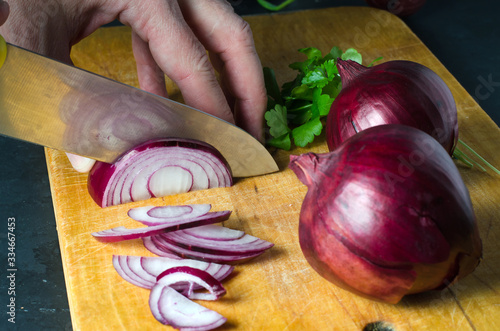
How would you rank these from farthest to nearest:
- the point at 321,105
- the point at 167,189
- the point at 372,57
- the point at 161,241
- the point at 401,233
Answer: the point at 372,57 → the point at 321,105 → the point at 167,189 → the point at 161,241 → the point at 401,233

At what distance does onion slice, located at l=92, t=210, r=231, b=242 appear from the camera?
4.68 ft

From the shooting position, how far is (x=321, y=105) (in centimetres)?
178

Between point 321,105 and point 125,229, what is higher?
point 321,105

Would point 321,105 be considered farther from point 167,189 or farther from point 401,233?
point 401,233

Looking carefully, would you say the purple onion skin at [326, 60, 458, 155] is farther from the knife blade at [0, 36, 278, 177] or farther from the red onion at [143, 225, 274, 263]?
the red onion at [143, 225, 274, 263]

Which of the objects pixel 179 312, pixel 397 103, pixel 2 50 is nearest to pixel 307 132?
pixel 397 103

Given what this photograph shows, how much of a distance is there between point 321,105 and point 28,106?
0.90 metres

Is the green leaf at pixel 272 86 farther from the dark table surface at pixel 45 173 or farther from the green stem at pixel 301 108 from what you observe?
the dark table surface at pixel 45 173

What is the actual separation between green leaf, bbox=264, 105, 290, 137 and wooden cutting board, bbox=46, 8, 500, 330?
9 cm

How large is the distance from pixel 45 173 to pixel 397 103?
127 cm

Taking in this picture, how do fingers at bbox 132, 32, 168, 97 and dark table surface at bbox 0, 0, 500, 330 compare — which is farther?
fingers at bbox 132, 32, 168, 97

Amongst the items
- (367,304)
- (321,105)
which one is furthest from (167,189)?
(367,304)

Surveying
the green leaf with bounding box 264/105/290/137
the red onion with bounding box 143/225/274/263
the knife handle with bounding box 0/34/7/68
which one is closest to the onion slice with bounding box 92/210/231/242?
the red onion with bounding box 143/225/274/263

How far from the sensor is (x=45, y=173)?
1.96m
